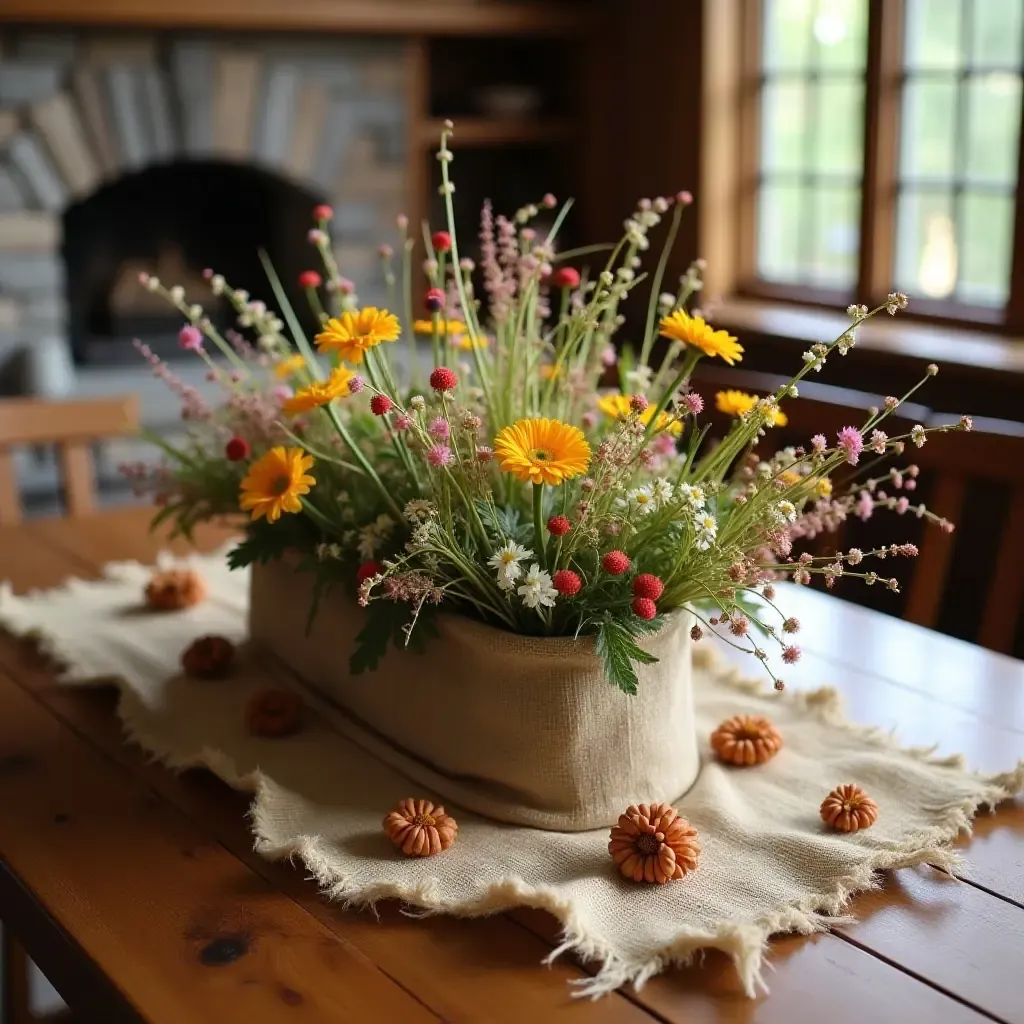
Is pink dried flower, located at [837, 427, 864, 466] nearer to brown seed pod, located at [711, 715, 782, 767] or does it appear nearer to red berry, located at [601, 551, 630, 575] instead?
red berry, located at [601, 551, 630, 575]

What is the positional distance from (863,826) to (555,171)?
151 inches

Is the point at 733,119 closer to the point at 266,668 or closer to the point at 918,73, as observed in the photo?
the point at 918,73

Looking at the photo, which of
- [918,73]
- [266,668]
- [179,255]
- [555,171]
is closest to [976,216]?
[918,73]

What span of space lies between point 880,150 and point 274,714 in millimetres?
2805

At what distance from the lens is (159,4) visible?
3.65m

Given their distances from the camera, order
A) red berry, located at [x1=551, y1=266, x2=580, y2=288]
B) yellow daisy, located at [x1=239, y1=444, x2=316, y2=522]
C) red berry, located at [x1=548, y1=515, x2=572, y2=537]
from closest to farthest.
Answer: red berry, located at [x1=548, y1=515, x2=572, y2=537]
yellow daisy, located at [x1=239, y1=444, x2=316, y2=522]
red berry, located at [x1=551, y1=266, x2=580, y2=288]

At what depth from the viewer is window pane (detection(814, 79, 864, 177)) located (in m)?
3.73

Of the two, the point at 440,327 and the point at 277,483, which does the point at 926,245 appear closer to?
the point at 440,327

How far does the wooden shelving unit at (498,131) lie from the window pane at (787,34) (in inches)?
28.2

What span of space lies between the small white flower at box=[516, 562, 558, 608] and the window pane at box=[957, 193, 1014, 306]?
106 inches

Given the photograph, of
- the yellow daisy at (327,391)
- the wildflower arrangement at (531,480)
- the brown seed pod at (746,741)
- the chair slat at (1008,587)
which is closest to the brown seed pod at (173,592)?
the wildflower arrangement at (531,480)

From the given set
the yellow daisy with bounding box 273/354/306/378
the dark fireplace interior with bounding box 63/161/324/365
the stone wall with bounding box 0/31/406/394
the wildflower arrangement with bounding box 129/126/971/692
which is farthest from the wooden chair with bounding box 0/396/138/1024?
the dark fireplace interior with bounding box 63/161/324/365

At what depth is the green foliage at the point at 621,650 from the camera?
100cm

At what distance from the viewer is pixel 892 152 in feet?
11.8
